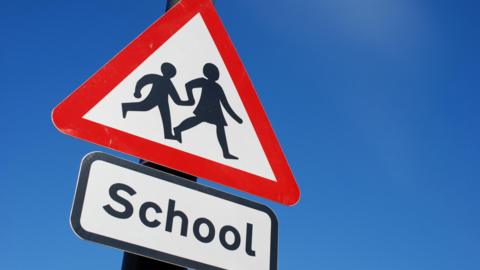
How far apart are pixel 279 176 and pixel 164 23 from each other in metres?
0.64

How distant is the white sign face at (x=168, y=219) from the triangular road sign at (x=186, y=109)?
84mm

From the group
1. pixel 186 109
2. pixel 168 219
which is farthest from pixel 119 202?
pixel 186 109

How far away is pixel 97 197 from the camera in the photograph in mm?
1158

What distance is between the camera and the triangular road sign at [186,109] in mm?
1333

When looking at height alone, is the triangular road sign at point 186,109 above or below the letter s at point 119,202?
above

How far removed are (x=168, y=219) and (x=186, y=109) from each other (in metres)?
0.37

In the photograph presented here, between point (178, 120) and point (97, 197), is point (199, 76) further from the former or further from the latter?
point (97, 197)

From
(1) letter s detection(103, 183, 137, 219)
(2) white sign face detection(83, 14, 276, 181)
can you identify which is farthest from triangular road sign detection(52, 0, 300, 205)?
(1) letter s detection(103, 183, 137, 219)

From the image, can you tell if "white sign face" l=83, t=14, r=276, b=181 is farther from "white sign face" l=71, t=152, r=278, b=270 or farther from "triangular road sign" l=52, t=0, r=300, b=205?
"white sign face" l=71, t=152, r=278, b=270

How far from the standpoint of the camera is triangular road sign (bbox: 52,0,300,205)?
1333mm

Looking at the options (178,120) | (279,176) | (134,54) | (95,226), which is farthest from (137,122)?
(279,176)

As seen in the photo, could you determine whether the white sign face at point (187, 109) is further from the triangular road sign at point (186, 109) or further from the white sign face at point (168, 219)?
the white sign face at point (168, 219)

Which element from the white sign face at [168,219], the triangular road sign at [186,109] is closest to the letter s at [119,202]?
the white sign face at [168,219]

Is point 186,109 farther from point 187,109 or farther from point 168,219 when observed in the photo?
point 168,219
